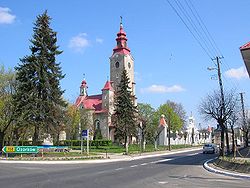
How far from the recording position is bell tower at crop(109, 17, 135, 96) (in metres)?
87.1

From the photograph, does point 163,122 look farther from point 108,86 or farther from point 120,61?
point 120,61

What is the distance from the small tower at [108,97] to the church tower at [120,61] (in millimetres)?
4716

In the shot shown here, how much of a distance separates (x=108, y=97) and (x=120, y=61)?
39.4ft

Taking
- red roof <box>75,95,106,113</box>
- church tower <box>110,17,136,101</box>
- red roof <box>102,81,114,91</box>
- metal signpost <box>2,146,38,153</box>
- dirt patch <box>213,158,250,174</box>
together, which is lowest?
dirt patch <box>213,158,250,174</box>

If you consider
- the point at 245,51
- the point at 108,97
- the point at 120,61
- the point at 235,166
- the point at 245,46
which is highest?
the point at 120,61

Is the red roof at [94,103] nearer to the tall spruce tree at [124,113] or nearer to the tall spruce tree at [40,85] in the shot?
the tall spruce tree at [124,113]

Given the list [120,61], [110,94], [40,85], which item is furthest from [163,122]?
[40,85]

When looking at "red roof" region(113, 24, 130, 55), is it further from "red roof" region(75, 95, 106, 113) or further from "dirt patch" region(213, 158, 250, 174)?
"dirt patch" region(213, 158, 250, 174)

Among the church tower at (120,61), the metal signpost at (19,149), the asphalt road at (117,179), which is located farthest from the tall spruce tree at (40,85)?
the church tower at (120,61)

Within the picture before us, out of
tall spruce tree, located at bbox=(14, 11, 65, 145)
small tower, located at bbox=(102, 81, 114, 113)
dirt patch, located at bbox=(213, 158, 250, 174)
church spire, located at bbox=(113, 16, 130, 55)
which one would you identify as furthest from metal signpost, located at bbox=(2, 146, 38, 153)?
church spire, located at bbox=(113, 16, 130, 55)

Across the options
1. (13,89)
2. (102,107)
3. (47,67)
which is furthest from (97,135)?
(47,67)

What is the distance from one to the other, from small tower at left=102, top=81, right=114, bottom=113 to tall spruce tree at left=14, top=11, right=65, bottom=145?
143 feet

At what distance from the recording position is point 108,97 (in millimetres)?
81438

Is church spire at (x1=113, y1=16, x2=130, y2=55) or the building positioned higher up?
church spire at (x1=113, y1=16, x2=130, y2=55)
